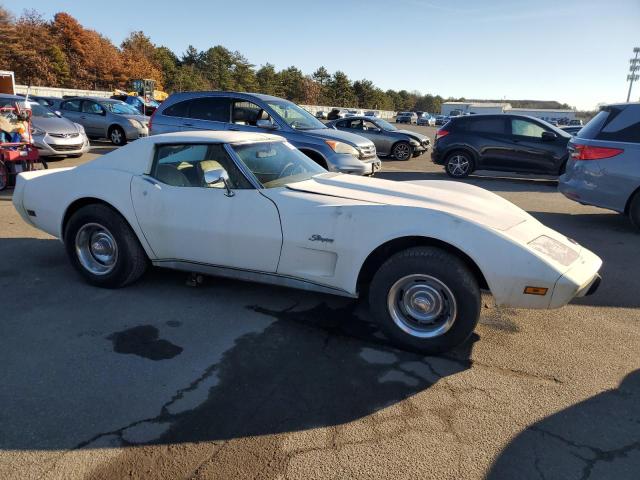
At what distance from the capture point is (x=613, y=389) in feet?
9.16

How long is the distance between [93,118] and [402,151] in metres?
10.5

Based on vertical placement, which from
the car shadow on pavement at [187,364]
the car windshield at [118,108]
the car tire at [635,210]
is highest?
the car windshield at [118,108]

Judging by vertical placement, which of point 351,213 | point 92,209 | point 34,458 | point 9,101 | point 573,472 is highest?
point 9,101

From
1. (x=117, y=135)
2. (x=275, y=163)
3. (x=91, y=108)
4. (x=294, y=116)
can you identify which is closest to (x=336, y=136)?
(x=294, y=116)

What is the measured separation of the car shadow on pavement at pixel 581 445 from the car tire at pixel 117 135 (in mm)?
15777

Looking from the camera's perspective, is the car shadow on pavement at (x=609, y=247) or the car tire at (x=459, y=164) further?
the car tire at (x=459, y=164)

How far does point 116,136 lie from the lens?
51.1ft

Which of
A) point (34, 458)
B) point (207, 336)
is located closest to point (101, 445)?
point (34, 458)

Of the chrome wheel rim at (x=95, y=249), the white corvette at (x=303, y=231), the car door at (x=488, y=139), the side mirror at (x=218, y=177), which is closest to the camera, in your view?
the white corvette at (x=303, y=231)

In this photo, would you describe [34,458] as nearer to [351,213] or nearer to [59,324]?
[59,324]

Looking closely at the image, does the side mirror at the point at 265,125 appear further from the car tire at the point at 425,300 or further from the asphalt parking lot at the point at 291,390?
the car tire at the point at 425,300

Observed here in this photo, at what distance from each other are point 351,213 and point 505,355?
1452mm

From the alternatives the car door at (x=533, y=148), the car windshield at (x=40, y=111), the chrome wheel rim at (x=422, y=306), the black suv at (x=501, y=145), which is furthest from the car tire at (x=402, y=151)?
the chrome wheel rim at (x=422, y=306)

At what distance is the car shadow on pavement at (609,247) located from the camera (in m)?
4.25
